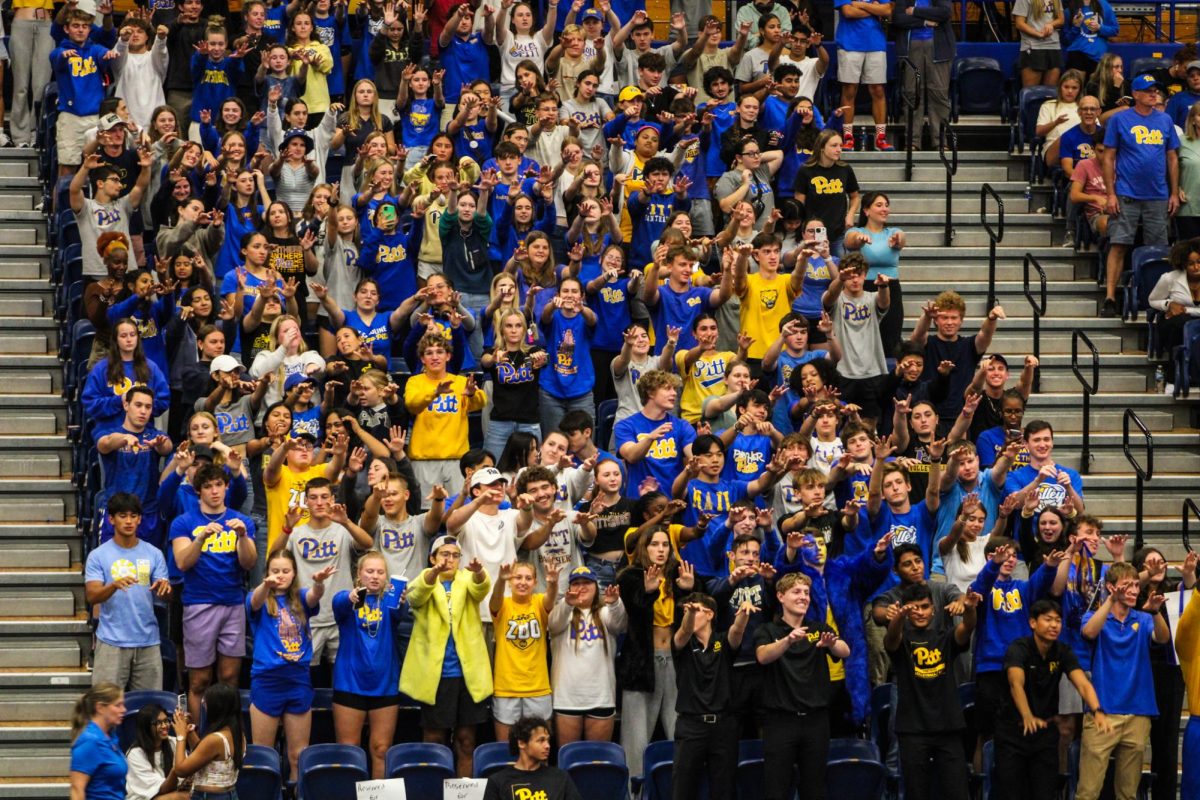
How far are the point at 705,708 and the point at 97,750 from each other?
3838mm

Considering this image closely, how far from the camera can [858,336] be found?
16.6 m

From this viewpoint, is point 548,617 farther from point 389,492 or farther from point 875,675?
point 875,675

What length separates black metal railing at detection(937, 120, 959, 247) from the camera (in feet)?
62.8

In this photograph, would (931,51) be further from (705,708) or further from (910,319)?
(705,708)

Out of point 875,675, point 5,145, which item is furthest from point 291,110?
point 875,675

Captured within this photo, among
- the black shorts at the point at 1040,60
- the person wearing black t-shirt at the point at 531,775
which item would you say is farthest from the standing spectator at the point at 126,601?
the black shorts at the point at 1040,60

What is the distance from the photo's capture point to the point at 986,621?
14.4 m

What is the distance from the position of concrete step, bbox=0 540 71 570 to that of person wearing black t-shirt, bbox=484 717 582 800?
176 inches

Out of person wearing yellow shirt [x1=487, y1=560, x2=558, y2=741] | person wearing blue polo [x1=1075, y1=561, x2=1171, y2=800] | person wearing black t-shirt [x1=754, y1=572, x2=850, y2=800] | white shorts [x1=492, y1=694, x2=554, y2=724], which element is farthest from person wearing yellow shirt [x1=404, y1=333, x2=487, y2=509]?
person wearing blue polo [x1=1075, y1=561, x2=1171, y2=800]

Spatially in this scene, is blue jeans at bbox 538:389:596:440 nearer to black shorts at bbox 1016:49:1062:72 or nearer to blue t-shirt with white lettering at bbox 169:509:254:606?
blue t-shirt with white lettering at bbox 169:509:254:606

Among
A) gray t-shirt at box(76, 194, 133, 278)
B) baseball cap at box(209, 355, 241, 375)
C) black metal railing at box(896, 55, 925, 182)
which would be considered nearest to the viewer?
baseball cap at box(209, 355, 241, 375)

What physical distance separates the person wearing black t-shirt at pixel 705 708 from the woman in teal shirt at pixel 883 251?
3885mm

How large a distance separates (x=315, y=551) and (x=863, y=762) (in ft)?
12.9

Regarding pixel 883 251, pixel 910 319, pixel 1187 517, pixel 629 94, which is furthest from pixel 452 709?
pixel 629 94
